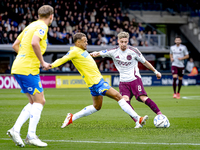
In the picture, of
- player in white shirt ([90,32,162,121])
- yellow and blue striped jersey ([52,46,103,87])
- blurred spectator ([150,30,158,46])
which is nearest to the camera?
yellow and blue striped jersey ([52,46,103,87])

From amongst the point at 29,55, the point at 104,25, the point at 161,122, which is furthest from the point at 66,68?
the point at 29,55

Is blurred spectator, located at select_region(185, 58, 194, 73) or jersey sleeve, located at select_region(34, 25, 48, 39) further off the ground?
jersey sleeve, located at select_region(34, 25, 48, 39)

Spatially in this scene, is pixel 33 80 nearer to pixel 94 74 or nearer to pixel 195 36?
pixel 94 74

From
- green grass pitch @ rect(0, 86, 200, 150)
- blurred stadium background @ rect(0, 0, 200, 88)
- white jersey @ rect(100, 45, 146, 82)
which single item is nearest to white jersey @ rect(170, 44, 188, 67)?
green grass pitch @ rect(0, 86, 200, 150)

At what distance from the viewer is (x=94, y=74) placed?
657 cm

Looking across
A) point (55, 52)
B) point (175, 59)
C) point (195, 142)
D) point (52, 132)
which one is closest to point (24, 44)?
point (52, 132)

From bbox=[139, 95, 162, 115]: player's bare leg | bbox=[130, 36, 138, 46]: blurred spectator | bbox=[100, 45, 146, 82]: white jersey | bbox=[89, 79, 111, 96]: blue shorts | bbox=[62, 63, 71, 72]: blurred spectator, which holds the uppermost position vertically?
bbox=[100, 45, 146, 82]: white jersey

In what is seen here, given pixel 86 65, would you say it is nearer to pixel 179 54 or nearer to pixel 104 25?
pixel 179 54

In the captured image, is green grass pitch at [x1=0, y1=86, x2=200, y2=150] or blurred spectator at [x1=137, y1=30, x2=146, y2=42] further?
blurred spectator at [x1=137, y1=30, x2=146, y2=42]

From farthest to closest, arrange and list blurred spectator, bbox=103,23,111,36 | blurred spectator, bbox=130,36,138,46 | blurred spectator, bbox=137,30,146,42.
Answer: blurred spectator, bbox=137,30,146,42, blurred spectator, bbox=103,23,111,36, blurred spectator, bbox=130,36,138,46

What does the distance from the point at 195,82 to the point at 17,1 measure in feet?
47.8

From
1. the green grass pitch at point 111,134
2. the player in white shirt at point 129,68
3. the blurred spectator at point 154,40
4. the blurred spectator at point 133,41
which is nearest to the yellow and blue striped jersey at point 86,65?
the player in white shirt at point 129,68

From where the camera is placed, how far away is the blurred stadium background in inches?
976

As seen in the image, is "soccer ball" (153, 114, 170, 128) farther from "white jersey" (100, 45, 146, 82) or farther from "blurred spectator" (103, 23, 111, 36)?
"blurred spectator" (103, 23, 111, 36)
